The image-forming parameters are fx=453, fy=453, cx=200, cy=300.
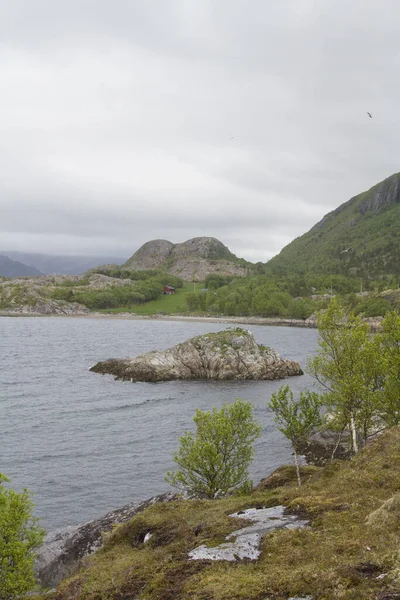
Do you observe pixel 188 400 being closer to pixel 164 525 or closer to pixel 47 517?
pixel 47 517

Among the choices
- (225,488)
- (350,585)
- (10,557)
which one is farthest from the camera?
(225,488)

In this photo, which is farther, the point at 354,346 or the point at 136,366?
the point at 136,366

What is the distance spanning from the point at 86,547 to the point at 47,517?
1029 centimetres

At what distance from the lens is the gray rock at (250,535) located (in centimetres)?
1811

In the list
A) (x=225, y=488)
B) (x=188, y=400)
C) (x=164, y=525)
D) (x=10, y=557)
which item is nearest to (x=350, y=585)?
(x=164, y=525)

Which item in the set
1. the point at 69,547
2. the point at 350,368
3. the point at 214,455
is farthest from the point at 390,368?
the point at 69,547

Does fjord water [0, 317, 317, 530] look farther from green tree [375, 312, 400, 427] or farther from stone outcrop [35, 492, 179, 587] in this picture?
green tree [375, 312, 400, 427]

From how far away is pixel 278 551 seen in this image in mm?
17531

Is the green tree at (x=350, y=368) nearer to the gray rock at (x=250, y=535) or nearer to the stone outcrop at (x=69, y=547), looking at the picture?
the gray rock at (x=250, y=535)

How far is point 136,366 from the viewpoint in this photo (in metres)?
103

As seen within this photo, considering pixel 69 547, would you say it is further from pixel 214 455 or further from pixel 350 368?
pixel 350 368

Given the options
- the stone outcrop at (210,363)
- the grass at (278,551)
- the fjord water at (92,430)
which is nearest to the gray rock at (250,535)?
the grass at (278,551)

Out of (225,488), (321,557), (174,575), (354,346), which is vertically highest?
(354,346)

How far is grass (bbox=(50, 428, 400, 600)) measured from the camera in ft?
46.5
